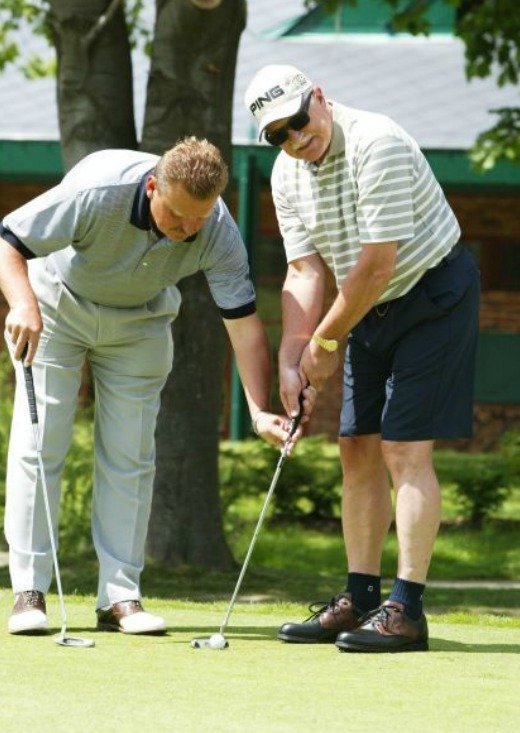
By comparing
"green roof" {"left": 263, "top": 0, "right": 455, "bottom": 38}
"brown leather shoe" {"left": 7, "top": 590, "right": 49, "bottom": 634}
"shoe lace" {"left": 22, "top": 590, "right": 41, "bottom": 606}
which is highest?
"green roof" {"left": 263, "top": 0, "right": 455, "bottom": 38}

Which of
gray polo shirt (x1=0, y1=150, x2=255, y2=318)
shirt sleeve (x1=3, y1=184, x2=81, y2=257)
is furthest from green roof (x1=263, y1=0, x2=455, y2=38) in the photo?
shirt sleeve (x1=3, y1=184, x2=81, y2=257)

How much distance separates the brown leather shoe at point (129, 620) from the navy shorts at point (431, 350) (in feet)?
3.34

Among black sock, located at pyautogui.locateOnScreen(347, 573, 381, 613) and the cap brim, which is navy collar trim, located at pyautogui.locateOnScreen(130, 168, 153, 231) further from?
black sock, located at pyautogui.locateOnScreen(347, 573, 381, 613)

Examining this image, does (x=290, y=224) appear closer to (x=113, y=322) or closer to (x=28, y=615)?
(x=113, y=322)

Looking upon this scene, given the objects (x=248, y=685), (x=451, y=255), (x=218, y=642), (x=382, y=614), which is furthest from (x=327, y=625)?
(x=451, y=255)

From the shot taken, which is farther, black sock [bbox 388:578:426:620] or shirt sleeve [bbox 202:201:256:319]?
shirt sleeve [bbox 202:201:256:319]

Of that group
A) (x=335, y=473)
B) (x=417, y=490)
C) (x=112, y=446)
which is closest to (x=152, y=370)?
(x=112, y=446)

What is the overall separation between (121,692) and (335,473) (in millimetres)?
8346

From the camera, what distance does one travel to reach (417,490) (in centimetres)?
558

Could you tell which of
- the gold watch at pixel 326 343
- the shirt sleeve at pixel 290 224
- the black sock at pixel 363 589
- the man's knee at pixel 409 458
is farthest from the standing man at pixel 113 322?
the black sock at pixel 363 589

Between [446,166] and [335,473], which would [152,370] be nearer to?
[335,473]

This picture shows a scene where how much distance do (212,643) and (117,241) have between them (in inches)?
53.0

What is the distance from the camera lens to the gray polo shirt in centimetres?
550

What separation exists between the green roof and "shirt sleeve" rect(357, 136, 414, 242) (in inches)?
545
